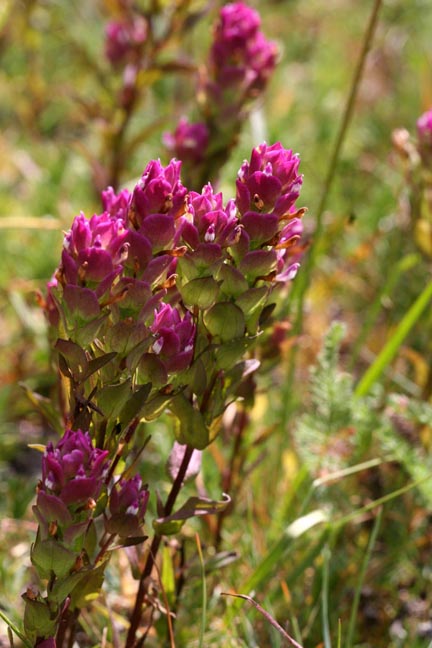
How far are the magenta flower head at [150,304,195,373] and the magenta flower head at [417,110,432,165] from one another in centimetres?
85

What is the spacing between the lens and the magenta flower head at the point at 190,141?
63.6 inches

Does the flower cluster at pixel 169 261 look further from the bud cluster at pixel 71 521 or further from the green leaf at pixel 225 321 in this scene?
the bud cluster at pixel 71 521

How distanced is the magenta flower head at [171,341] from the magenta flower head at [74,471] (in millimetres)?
132

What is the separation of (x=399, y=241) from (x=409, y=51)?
2.28 m

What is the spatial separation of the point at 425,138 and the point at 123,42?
98 centimetres

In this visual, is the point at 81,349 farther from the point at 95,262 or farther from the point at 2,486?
the point at 2,486

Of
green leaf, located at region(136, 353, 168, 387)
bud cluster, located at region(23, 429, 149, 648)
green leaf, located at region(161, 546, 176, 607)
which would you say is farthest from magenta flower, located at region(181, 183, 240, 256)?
green leaf, located at region(161, 546, 176, 607)

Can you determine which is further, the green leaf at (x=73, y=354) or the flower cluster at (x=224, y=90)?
the flower cluster at (x=224, y=90)

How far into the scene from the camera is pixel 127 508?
944 millimetres

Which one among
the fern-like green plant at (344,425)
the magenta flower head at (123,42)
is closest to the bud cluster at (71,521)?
the fern-like green plant at (344,425)

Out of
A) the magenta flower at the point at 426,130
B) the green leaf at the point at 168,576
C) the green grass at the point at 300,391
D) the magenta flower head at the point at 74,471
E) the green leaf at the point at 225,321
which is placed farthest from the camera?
the magenta flower at the point at 426,130

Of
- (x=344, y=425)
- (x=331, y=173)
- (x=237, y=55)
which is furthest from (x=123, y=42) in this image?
(x=344, y=425)

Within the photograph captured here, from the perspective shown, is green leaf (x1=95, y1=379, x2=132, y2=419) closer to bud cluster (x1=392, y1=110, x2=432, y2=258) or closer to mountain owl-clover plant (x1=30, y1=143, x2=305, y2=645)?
mountain owl-clover plant (x1=30, y1=143, x2=305, y2=645)

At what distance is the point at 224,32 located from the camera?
1.64m
